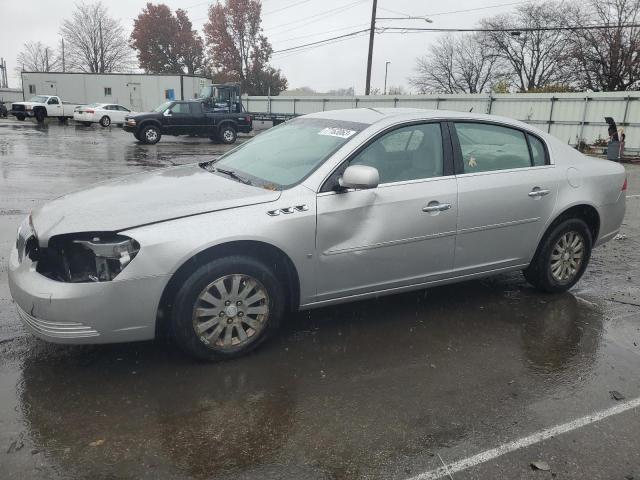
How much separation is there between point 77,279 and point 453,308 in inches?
119

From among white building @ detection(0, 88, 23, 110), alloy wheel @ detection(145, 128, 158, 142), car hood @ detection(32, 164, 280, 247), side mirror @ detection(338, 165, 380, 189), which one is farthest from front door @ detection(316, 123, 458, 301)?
white building @ detection(0, 88, 23, 110)

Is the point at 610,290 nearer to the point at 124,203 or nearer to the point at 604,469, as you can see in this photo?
the point at 604,469

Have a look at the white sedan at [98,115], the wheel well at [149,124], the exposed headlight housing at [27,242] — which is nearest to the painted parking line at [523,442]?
the exposed headlight housing at [27,242]

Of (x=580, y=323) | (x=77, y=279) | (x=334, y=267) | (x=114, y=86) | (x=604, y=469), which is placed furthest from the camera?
(x=114, y=86)

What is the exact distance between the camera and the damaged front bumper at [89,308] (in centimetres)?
305

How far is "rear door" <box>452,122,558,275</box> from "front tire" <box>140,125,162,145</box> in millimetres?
19040

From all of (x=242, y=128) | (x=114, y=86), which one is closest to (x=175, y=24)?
(x=114, y=86)

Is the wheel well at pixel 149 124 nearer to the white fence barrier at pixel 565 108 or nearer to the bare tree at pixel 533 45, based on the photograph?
the white fence barrier at pixel 565 108

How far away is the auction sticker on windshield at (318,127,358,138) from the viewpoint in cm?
405

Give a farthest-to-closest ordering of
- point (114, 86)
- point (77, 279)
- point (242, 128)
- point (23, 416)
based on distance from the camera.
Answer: point (114, 86) < point (242, 128) < point (77, 279) < point (23, 416)

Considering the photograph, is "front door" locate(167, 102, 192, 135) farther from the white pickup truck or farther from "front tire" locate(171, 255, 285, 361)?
"front tire" locate(171, 255, 285, 361)

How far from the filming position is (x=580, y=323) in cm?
445

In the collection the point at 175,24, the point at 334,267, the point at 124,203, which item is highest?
the point at 175,24

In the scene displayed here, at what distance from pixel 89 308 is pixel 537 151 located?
151 inches
